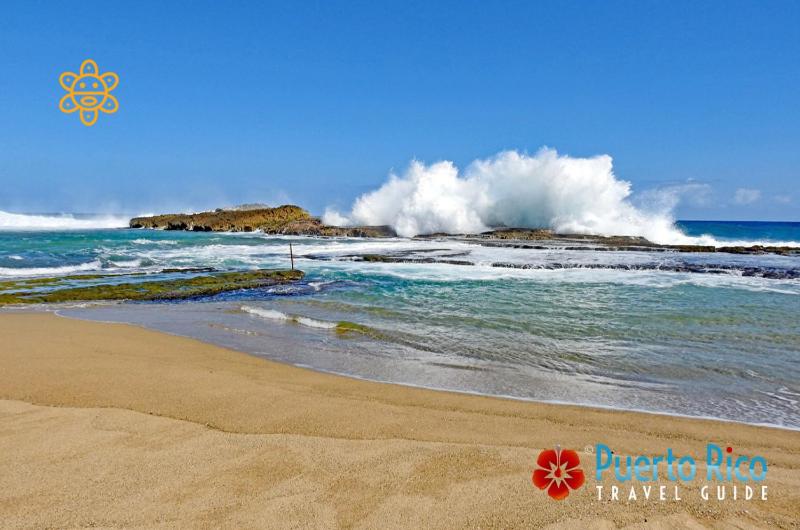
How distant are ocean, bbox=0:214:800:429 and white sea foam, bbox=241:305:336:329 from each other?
Result: 0.16ft

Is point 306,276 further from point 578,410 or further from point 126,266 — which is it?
point 578,410

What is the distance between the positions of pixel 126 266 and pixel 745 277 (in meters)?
25.2

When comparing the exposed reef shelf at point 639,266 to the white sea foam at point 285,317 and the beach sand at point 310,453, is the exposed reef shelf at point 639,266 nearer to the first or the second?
the white sea foam at point 285,317

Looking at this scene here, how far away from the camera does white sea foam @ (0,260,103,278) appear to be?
1878 cm

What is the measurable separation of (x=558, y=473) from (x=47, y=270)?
74.4 feet

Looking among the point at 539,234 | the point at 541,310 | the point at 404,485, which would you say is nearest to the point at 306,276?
the point at 541,310

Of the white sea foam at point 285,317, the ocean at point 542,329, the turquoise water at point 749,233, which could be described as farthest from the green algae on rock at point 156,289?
the turquoise water at point 749,233

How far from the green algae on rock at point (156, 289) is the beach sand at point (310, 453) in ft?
26.7

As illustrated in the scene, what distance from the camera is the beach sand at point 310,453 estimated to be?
111 inches

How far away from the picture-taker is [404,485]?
314 centimetres

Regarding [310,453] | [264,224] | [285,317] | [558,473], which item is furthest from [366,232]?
[558,473]

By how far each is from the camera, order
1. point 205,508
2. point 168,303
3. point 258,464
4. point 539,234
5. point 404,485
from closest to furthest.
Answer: point 205,508, point 404,485, point 258,464, point 168,303, point 539,234

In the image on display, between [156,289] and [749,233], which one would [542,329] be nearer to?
[156,289]

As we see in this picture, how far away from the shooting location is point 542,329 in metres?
9.05
